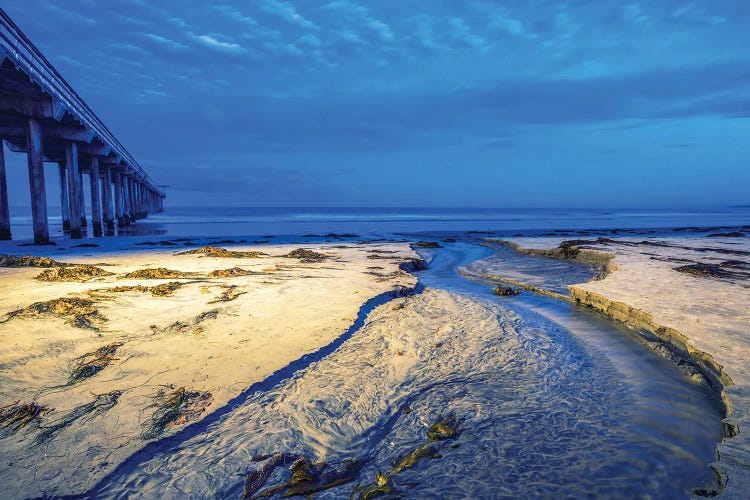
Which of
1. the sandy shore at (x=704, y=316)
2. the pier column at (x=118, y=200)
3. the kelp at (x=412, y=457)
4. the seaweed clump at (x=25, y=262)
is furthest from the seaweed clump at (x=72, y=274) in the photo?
the pier column at (x=118, y=200)

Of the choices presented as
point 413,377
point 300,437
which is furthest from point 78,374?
point 413,377

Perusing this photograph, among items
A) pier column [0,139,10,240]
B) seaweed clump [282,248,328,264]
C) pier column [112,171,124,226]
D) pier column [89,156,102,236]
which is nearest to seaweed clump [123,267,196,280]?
seaweed clump [282,248,328,264]

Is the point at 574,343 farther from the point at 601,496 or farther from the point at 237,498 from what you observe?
the point at 237,498

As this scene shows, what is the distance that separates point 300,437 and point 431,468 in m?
1.10

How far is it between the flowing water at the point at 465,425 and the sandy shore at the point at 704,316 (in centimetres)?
28

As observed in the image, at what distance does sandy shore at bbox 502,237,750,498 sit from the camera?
322 centimetres

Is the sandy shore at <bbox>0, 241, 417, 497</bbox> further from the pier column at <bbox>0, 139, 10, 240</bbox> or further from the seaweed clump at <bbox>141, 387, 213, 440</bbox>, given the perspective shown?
the pier column at <bbox>0, 139, 10, 240</bbox>

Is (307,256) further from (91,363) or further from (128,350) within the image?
(91,363)

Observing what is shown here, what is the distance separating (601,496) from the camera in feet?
9.69

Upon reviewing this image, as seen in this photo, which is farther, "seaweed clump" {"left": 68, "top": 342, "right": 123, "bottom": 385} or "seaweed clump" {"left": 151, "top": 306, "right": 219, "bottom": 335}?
"seaweed clump" {"left": 151, "top": 306, "right": 219, "bottom": 335}

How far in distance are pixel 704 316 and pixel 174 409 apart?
277 inches

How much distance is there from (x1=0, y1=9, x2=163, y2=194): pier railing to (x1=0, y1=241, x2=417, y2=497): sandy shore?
685 cm

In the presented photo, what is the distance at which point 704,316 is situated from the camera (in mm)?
6211

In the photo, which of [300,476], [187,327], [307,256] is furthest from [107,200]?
[300,476]
